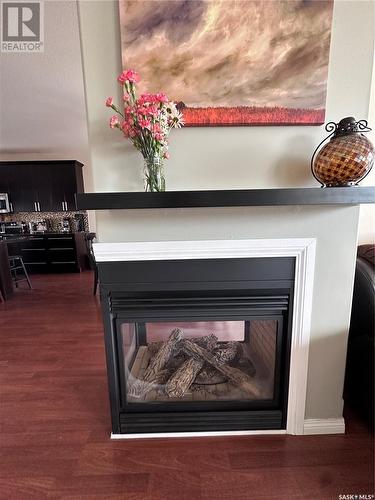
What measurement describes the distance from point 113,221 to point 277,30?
1.15 metres

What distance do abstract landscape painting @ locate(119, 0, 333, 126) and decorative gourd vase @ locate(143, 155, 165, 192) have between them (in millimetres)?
259

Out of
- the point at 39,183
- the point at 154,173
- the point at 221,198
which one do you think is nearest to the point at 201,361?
the point at 221,198

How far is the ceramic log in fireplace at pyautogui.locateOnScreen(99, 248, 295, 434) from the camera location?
52.8 inches

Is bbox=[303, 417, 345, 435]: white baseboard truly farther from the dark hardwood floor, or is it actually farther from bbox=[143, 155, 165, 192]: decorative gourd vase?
bbox=[143, 155, 165, 192]: decorative gourd vase

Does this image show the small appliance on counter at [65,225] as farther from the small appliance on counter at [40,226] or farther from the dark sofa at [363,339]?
the dark sofa at [363,339]

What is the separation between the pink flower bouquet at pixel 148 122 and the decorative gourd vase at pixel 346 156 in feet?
2.22

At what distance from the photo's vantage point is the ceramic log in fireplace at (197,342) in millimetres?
1341

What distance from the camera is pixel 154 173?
1198 millimetres

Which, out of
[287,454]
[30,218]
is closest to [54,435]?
[287,454]

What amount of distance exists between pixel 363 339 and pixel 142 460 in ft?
4.66

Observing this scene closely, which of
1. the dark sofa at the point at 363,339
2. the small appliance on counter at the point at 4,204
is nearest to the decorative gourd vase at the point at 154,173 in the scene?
the dark sofa at the point at 363,339

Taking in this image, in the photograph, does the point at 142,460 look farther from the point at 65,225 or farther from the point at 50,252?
the point at 65,225

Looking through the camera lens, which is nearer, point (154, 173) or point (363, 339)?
point (154, 173)

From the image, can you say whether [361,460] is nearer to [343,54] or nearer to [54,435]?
[54,435]
